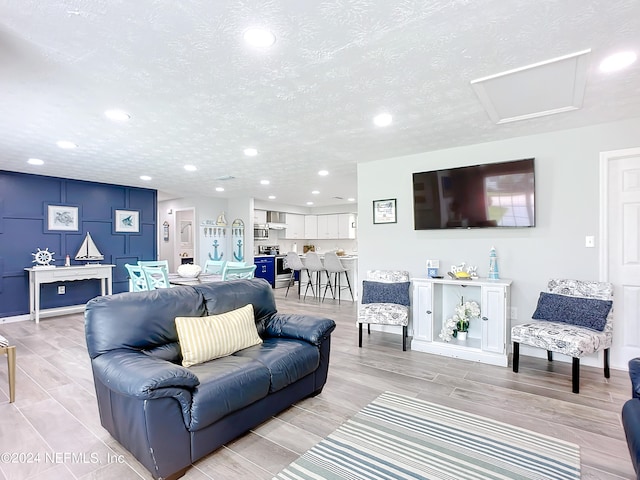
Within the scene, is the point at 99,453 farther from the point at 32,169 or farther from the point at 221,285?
the point at 32,169

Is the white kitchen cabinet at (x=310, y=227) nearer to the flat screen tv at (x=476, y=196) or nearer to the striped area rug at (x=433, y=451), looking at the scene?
the flat screen tv at (x=476, y=196)

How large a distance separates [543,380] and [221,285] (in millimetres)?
2936

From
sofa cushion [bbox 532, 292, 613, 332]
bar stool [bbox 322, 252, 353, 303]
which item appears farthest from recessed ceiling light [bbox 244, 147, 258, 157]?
sofa cushion [bbox 532, 292, 613, 332]

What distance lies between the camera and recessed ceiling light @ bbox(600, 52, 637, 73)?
2039 millimetres

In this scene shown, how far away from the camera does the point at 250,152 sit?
4219 millimetres

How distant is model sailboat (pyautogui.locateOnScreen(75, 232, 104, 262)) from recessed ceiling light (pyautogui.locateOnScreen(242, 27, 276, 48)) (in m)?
5.88

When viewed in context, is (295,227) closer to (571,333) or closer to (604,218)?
(604,218)

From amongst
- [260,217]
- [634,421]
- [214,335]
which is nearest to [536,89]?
[634,421]

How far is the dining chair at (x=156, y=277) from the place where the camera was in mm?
4094

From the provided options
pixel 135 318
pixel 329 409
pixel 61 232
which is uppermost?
pixel 61 232

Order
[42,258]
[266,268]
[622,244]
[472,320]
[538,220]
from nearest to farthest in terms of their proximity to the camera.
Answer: [622,244]
[538,220]
[472,320]
[42,258]
[266,268]

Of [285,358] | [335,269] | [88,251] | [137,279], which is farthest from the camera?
[335,269]

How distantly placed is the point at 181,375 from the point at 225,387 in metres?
0.28

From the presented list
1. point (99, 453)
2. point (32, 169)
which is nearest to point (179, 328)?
point (99, 453)
